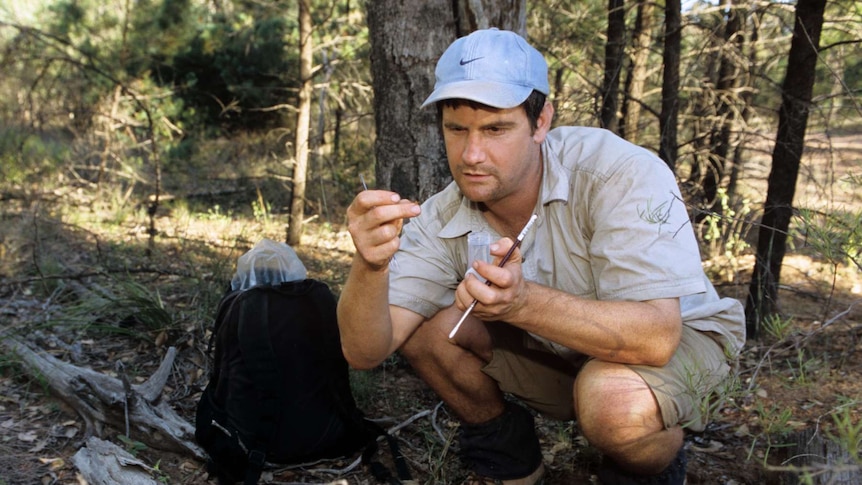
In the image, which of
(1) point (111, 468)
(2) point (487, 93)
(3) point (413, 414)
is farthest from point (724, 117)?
(1) point (111, 468)

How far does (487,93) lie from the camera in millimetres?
2010

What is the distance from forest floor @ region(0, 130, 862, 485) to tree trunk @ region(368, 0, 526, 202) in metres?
0.92

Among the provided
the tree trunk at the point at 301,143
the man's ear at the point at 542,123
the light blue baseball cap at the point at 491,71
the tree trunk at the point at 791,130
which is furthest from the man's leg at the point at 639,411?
the tree trunk at the point at 301,143

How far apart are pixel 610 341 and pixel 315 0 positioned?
28.5 ft

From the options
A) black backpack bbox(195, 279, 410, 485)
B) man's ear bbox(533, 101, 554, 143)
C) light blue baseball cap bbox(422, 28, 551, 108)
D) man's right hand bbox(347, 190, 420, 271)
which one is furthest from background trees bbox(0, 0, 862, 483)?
man's right hand bbox(347, 190, 420, 271)

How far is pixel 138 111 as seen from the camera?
9.70m

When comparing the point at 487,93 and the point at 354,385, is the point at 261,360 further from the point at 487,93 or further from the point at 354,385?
the point at 487,93

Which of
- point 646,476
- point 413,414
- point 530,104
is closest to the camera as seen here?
point 646,476

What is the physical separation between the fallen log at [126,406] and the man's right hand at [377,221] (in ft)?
3.96

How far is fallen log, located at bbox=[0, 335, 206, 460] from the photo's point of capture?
252cm

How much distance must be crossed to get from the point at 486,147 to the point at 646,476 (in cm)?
108

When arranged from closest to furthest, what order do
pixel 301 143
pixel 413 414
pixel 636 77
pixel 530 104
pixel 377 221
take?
1. pixel 377 221
2. pixel 530 104
3. pixel 413 414
4. pixel 636 77
5. pixel 301 143

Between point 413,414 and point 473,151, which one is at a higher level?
point 473,151

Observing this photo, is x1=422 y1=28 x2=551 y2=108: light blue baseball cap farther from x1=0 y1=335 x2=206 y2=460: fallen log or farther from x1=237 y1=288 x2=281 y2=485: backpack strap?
x1=0 y1=335 x2=206 y2=460: fallen log
